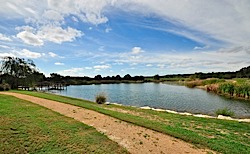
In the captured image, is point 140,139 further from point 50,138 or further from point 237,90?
point 237,90

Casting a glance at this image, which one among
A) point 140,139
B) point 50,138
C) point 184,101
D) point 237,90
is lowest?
point 184,101

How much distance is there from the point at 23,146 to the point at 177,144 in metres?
5.41

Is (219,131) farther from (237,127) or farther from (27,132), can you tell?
(27,132)

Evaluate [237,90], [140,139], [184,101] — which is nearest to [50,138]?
[140,139]

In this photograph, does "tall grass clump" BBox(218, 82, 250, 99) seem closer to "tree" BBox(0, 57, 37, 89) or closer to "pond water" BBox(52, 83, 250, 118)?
"pond water" BBox(52, 83, 250, 118)

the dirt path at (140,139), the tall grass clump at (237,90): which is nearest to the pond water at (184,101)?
the tall grass clump at (237,90)

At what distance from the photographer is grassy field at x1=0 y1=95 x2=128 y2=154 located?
6605 millimetres

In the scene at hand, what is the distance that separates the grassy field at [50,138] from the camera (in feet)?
21.7

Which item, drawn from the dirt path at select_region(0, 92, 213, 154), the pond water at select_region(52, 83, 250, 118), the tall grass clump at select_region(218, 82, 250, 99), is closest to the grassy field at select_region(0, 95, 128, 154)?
the dirt path at select_region(0, 92, 213, 154)

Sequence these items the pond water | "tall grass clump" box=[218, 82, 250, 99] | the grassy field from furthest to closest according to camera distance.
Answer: "tall grass clump" box=[218, 82, 250, 99] → the pond water → the grassy field

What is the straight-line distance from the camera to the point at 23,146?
666 centimetres

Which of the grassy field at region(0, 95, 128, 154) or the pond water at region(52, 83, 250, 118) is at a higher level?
the grassy field at region(0, 95, 128, 154)

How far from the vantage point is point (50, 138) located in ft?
24.6

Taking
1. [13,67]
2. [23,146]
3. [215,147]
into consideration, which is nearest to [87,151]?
[23,146]
